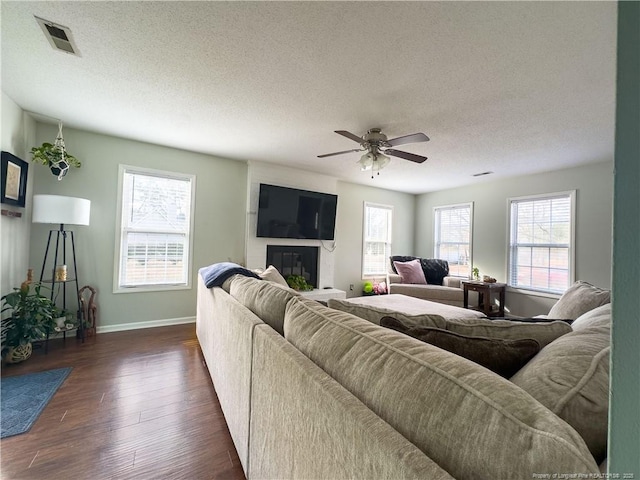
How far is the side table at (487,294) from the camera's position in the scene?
4298 mm

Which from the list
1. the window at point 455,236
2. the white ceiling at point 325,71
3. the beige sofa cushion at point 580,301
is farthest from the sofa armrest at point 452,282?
the beige sofa cushion at point 580,301

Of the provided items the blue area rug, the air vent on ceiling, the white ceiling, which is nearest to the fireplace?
the white ceiling

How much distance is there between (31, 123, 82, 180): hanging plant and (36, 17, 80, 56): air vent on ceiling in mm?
1514

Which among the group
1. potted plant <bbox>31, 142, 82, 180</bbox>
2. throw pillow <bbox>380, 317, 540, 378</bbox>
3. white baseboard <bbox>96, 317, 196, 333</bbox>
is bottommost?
white baseboard <bbox>96, 317, 196, 333</bbox>

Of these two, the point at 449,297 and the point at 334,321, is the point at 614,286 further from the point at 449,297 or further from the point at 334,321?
the point at 449,297

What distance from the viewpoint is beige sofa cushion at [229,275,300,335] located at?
1345 millimetres

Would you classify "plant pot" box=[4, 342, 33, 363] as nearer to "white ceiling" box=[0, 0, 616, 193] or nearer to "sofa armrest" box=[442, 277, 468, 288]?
"white ceiling" box=[0, 0, 616, 193]

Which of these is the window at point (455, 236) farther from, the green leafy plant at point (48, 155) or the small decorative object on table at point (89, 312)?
the green leafy plant at point (48, 155)

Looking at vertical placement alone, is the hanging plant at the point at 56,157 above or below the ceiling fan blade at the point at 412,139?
below

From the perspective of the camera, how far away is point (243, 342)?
1.35m

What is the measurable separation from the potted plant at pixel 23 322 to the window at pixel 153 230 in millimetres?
878

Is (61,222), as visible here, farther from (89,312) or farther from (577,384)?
(577,384)

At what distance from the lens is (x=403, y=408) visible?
23.3 inches

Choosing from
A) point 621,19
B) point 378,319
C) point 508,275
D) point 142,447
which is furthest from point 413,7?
point 508,275
